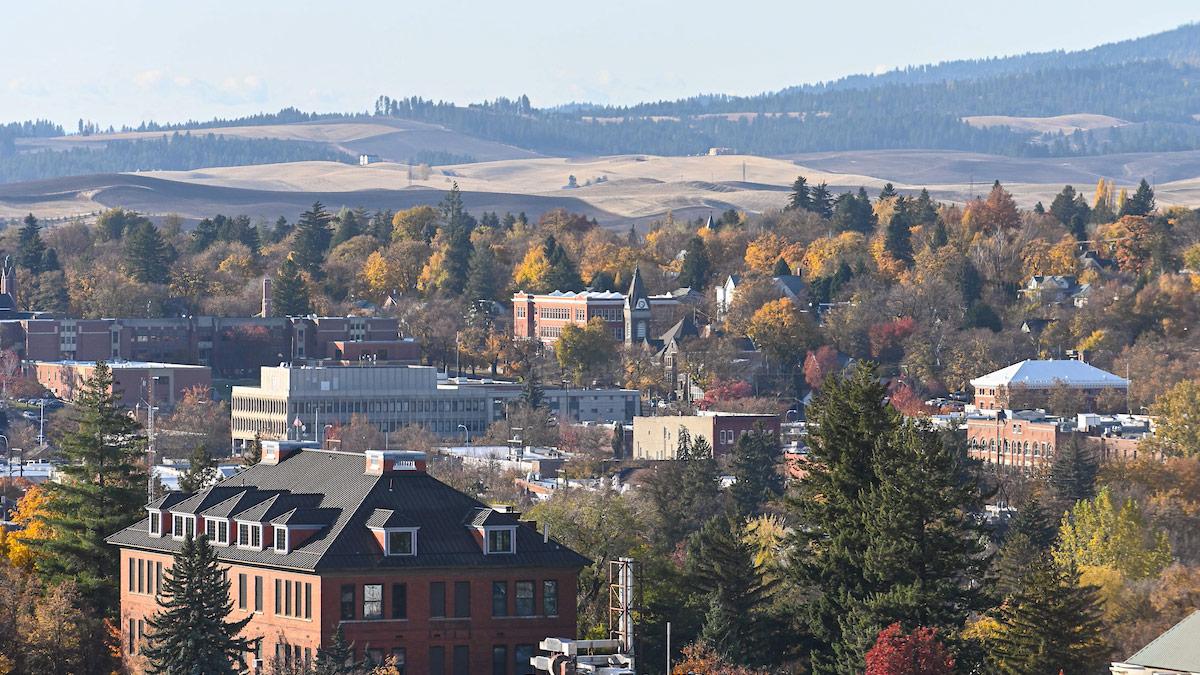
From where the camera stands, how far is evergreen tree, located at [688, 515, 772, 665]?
243 feet

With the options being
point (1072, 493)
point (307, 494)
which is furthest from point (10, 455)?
point (307, 494)

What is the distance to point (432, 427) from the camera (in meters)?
197

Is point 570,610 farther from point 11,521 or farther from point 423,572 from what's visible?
point 11,521

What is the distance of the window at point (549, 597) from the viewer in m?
74.2

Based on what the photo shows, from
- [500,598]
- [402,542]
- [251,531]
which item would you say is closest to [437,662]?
[500,598]

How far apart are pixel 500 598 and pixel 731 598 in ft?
20.0

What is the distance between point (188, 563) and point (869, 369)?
62.5 ft

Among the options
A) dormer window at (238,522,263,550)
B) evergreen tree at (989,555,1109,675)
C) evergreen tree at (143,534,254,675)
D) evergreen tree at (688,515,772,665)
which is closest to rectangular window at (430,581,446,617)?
dormer window at (238,522,263,550)

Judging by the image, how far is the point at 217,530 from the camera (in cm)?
7794

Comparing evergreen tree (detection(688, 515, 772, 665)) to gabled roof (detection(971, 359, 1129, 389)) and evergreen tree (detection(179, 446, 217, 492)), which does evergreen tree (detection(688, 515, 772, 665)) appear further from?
gabled roof (detection(971, 359, 1129, 389))

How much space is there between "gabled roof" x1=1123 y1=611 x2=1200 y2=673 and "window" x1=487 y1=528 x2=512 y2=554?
14.9m

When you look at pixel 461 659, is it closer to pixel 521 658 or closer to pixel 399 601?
pixel 521 658

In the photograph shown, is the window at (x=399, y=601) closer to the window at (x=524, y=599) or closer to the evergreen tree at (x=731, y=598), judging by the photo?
the window at (x=524, y=599)

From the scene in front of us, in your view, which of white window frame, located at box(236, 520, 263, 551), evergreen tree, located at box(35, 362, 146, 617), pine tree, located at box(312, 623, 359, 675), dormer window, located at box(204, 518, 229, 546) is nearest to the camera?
pine tree, located at box(312, 623, 359, 675)
